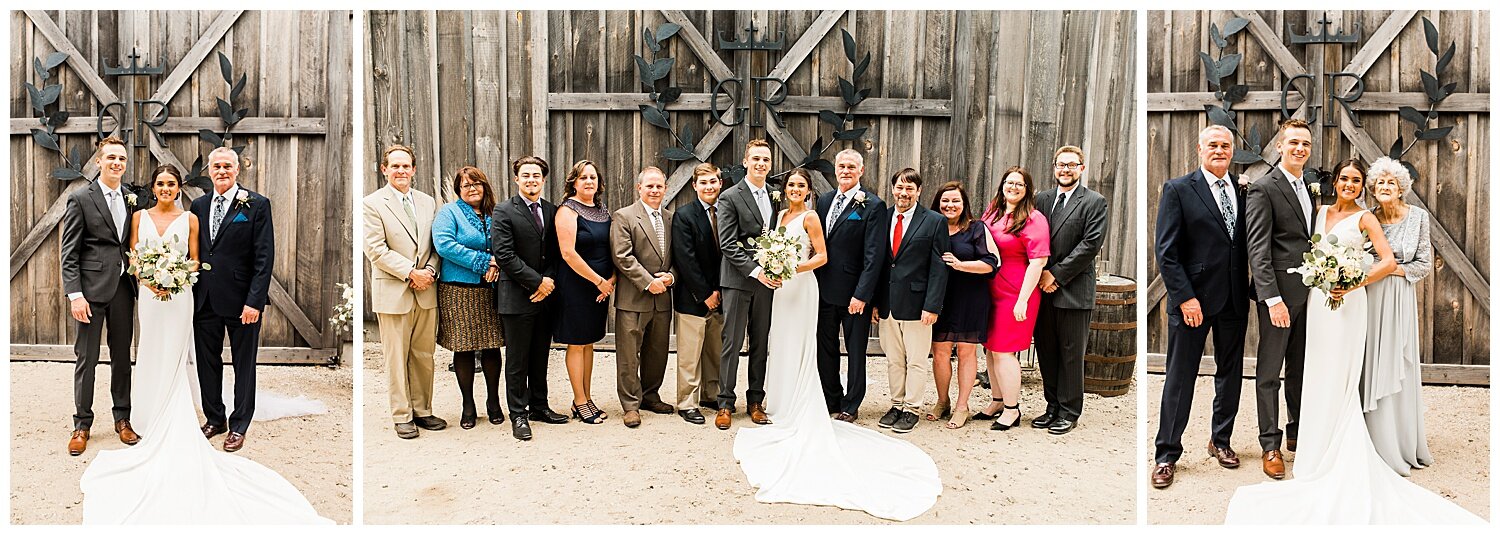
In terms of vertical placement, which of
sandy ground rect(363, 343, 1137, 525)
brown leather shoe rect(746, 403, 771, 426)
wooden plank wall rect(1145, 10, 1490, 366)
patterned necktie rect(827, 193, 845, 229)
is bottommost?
sandy ground rect(363, 343, 1137, 525)

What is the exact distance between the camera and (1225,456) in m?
3.79

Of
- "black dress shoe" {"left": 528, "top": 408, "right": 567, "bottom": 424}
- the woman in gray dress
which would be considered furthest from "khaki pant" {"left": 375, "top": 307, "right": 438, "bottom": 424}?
the woman in gray dress

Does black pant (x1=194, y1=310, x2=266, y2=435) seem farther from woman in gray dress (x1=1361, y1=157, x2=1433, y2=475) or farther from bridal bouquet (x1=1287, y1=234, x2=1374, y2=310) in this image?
woman in gray dress (x1=1361, y1=157, x2=1433, y2=475)

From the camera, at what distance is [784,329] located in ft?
13.5

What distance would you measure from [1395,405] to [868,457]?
219 centimetres

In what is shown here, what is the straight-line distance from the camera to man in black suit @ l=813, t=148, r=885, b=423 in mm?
4078

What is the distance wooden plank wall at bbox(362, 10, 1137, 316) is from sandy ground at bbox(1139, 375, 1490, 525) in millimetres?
1394

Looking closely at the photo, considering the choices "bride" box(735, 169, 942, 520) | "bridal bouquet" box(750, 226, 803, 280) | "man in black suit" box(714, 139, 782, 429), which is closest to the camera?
"bride" box(735, 169, 942, 520)

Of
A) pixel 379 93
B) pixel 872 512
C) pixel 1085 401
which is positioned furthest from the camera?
pixel 379 93

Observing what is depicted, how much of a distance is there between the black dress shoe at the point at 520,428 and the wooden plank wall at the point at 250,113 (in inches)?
Result: 41.8

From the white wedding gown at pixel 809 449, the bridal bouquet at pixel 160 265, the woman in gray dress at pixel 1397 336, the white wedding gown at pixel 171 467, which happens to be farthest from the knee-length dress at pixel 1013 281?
the bridal bouquet at pixel 160 265

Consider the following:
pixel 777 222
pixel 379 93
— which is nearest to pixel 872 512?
pixel 777 222

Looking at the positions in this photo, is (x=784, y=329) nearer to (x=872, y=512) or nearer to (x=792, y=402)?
(x=792, y=402)

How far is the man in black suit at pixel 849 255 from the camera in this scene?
4078mm
